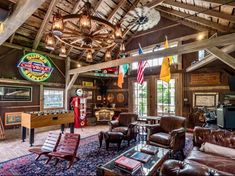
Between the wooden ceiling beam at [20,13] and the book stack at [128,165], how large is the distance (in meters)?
2.57

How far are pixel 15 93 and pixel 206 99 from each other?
738cm

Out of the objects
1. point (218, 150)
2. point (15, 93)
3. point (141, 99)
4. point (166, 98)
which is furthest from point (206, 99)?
point (15, 93)

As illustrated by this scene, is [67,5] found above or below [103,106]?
above

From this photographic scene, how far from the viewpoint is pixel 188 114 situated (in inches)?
268

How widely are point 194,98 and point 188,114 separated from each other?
73 cm

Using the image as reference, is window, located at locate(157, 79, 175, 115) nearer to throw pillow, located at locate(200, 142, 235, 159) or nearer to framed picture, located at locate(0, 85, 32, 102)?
throw pillow, located at locate(200, 142, 235, 159)

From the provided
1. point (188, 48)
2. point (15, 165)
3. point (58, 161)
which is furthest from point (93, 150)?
point (188, 48)

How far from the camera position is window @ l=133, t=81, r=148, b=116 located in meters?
8.16

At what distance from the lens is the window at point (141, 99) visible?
816cm

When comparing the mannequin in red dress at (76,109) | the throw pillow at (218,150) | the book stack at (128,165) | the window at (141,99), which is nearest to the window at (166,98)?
the window at (141,99)

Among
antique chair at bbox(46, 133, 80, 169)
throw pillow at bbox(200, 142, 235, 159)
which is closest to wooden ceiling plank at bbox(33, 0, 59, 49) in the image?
antique chair at bbox(46, 133, 80, 169)

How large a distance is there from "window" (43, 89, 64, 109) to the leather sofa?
19.6 ft

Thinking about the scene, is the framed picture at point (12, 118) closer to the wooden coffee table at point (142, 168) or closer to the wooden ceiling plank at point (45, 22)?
→ the wooden ceiling plank at point (45, 22)

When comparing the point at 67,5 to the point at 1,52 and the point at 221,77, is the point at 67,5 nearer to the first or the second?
the point at 1,52
